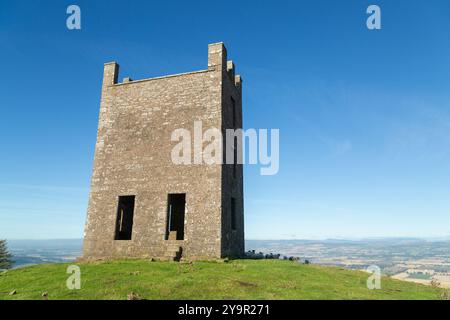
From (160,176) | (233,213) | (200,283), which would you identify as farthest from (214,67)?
(200,283)

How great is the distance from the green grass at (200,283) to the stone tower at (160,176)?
2.64 metres

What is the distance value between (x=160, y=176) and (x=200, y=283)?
9747 mm

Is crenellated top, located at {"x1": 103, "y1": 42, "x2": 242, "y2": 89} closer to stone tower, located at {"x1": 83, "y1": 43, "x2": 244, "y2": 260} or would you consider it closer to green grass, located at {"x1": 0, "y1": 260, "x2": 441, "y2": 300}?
stone tower, located at {"x1": 83, "y1": 43, "x2": 244, "y2": 260}

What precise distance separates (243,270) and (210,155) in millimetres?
7512

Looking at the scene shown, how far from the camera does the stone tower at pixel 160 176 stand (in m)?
20.0

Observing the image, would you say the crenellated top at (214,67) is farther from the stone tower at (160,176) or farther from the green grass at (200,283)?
the green grass at (200,283)

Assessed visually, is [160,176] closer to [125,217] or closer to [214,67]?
[125,217]

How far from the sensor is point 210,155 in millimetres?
20703

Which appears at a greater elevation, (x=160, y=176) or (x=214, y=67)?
(x=214, y=67)

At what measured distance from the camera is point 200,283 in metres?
13.2

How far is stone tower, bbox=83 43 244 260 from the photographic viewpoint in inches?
789

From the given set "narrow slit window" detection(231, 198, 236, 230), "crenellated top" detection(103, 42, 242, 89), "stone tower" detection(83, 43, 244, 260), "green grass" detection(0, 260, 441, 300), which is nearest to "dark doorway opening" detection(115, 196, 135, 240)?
"stone tower" detection(83, 43, 244, 260)
